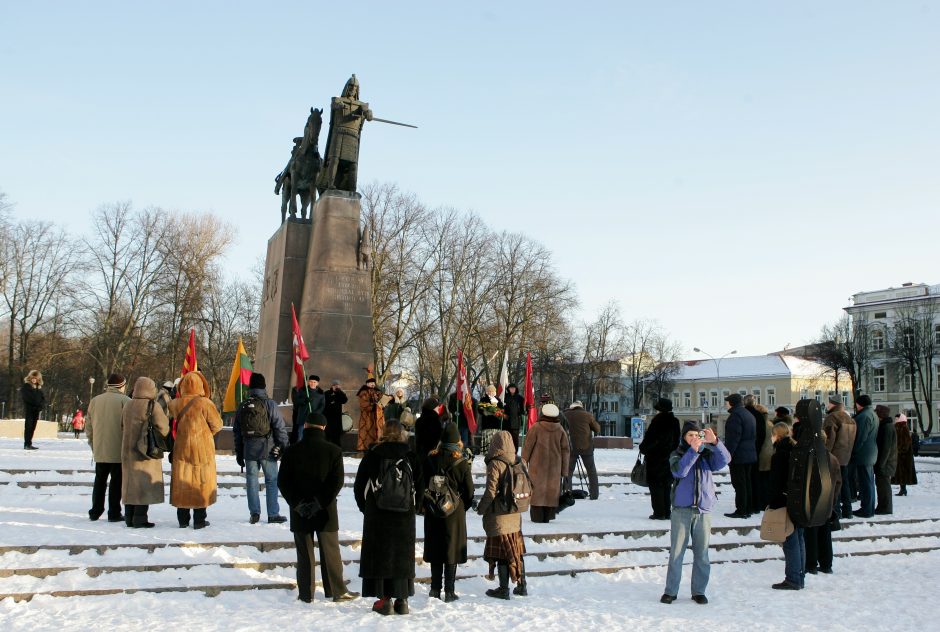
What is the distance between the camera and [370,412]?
48.3 feet

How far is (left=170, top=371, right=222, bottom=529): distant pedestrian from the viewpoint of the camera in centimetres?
881

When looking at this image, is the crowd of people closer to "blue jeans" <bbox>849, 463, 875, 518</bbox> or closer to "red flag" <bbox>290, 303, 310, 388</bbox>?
"blue jeans" <bbox>849, 463, 875, 518</bbox>

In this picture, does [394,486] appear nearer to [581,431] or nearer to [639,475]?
[639,475]

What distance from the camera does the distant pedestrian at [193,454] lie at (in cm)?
881

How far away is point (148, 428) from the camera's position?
9.02m

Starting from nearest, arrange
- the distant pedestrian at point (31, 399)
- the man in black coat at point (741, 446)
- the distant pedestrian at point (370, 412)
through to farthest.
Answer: the man in black coat at point (741, 446), the distant pedestrian at point (370, 412), the distant pedestrian at point (31, 399)

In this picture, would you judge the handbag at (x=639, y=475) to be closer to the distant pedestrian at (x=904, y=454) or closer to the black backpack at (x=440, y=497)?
the black backpack at (x=440, y=497)

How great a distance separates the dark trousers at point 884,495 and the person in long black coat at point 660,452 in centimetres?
402

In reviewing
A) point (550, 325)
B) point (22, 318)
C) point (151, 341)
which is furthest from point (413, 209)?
point (22, 318)

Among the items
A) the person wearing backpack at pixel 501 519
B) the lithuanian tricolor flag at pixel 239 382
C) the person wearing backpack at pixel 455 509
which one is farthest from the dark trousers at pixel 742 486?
the lithuanian tricolor flag at pixel 239 382

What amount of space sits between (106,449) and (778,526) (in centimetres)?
672

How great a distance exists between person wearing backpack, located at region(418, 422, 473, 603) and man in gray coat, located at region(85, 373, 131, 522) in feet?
13.2

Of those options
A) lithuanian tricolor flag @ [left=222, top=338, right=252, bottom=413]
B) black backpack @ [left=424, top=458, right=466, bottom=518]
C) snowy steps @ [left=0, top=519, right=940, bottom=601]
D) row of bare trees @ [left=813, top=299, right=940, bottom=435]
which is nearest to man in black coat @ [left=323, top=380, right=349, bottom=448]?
lithuanian tricolor flag @ [left=222, top=338, right=252, bottom=413]

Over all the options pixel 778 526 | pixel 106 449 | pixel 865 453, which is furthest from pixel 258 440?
pixel 865 453
